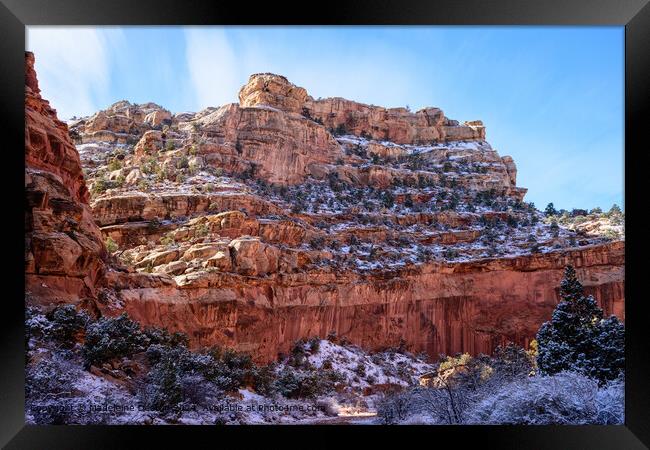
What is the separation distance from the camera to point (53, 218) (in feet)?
31.2

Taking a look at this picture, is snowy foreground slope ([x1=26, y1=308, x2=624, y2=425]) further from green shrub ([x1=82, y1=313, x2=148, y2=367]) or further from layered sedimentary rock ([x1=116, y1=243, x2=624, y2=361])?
layered sedimentary rock ([x1=116, y1=243, x2=624, y2=361])

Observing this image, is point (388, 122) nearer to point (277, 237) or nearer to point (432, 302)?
point (432, 302)

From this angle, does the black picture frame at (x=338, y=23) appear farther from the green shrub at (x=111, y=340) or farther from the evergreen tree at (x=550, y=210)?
the evergreen tree at (x=550, y=210)

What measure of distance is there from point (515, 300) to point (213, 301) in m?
10.9

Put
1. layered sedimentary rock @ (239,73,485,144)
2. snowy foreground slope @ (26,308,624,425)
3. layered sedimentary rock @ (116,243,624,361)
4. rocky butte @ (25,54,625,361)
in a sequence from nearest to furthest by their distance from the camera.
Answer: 1. snowy foreground slope @ (26,308,624,425)
2. rocky butte @ (25,54,625,361)
3. layered sedimentary rock @ (116,243,624,361)
4. layered sedimentary rock @ (239,73,485,144)

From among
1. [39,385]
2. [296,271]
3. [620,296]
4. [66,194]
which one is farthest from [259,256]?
[620,296]

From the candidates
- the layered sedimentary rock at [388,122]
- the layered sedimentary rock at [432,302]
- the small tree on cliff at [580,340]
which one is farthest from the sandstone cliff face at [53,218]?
the layered sedimentary rock at [388,122]

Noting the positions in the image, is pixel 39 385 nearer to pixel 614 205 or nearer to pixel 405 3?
pixel 405 3

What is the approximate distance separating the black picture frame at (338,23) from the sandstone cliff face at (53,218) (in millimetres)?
2463

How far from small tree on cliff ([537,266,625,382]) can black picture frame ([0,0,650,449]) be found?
283 centimetres

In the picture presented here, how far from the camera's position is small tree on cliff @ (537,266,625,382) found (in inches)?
360

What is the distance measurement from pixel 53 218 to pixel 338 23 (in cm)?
691

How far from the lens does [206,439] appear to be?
641cm

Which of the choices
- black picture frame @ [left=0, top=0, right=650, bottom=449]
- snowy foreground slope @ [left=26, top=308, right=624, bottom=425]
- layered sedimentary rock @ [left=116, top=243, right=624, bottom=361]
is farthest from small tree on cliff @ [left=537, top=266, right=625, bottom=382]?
layered sedimentary rock @ [left=116, top=243, right=624, bottom=361]
